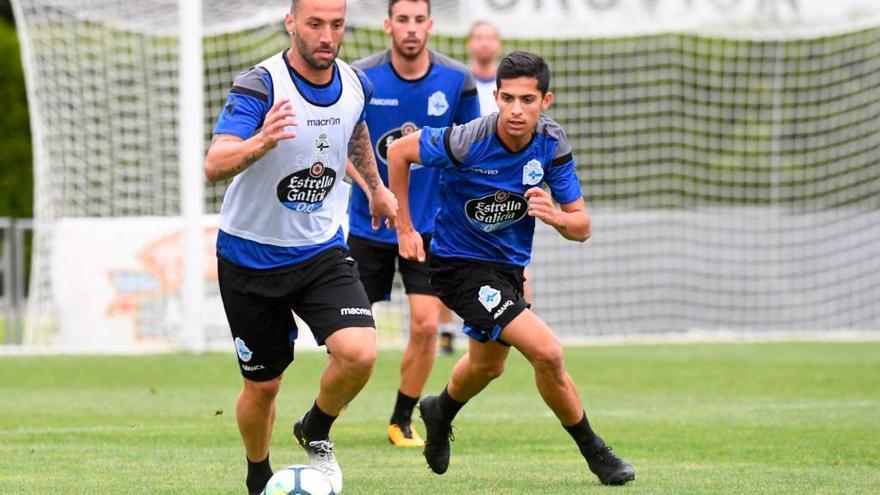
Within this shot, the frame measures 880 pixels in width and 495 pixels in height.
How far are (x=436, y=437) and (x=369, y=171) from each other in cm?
135

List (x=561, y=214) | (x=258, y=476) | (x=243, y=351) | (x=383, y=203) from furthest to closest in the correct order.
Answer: (x=383, y=203) < (x=561, y=214) < (x=258, y=476) < (x=243, y=351)

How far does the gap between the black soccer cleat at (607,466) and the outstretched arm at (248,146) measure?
217 cm

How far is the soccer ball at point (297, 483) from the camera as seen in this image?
5.91 m

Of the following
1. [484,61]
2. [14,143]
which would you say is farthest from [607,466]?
[14,143]

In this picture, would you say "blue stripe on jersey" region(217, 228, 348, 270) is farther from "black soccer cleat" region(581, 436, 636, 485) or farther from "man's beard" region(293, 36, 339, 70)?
"black soccer cleat" region(581, 436, 636, 485)

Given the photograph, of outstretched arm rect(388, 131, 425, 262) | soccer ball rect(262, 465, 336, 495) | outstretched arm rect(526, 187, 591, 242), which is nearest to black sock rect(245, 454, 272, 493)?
soccer ball rect(262, 465, 336, 495)

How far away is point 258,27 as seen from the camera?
1656 centimetres

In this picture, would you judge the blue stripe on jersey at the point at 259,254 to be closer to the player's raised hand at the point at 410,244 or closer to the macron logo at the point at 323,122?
the macron logo at the point at 323,122

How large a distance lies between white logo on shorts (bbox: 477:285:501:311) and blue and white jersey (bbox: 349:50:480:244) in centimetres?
188

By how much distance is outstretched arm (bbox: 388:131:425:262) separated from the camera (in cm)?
709

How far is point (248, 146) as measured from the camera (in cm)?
560

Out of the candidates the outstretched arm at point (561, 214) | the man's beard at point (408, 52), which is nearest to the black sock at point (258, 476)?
the outstretched arm at point (561, 214)

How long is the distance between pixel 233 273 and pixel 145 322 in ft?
34.3

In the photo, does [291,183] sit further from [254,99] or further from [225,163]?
[225,163]
